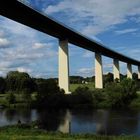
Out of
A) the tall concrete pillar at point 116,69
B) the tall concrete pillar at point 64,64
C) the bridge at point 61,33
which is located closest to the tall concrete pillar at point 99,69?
the bridge at point 61,33

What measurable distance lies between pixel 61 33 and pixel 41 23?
8060 mm

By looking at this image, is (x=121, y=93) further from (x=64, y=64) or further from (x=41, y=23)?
(x=41, y=23)

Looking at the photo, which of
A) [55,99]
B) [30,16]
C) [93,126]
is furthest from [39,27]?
[93,126]

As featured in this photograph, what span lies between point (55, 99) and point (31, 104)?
16.2 ft

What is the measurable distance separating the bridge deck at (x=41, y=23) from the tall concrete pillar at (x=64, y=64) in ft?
5.06

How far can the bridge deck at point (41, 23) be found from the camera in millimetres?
46469

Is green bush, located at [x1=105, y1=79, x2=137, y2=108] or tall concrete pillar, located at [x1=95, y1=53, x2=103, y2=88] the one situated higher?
tall concrete pillar, located at [x1=95, y1=53, x2=103, y2=88]

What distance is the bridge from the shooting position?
1858 inches

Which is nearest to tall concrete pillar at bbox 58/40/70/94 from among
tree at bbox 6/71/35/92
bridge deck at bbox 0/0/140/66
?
bridge deck at bbox 0/0/140/66

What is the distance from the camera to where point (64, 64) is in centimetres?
6562

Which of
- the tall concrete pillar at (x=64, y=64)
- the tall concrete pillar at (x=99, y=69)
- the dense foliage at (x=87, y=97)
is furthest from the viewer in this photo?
the tall concrete pillar at (x=99, y=69)

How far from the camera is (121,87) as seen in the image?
62.8 meters

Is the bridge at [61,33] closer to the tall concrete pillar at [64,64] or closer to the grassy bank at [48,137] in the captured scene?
the tall concrete pillar at [64,64]

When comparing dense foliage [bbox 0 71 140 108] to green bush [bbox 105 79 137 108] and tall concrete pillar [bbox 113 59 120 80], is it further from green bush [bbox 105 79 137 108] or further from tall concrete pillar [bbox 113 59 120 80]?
tall concrete pillar [bbox 113 59 120 80]
